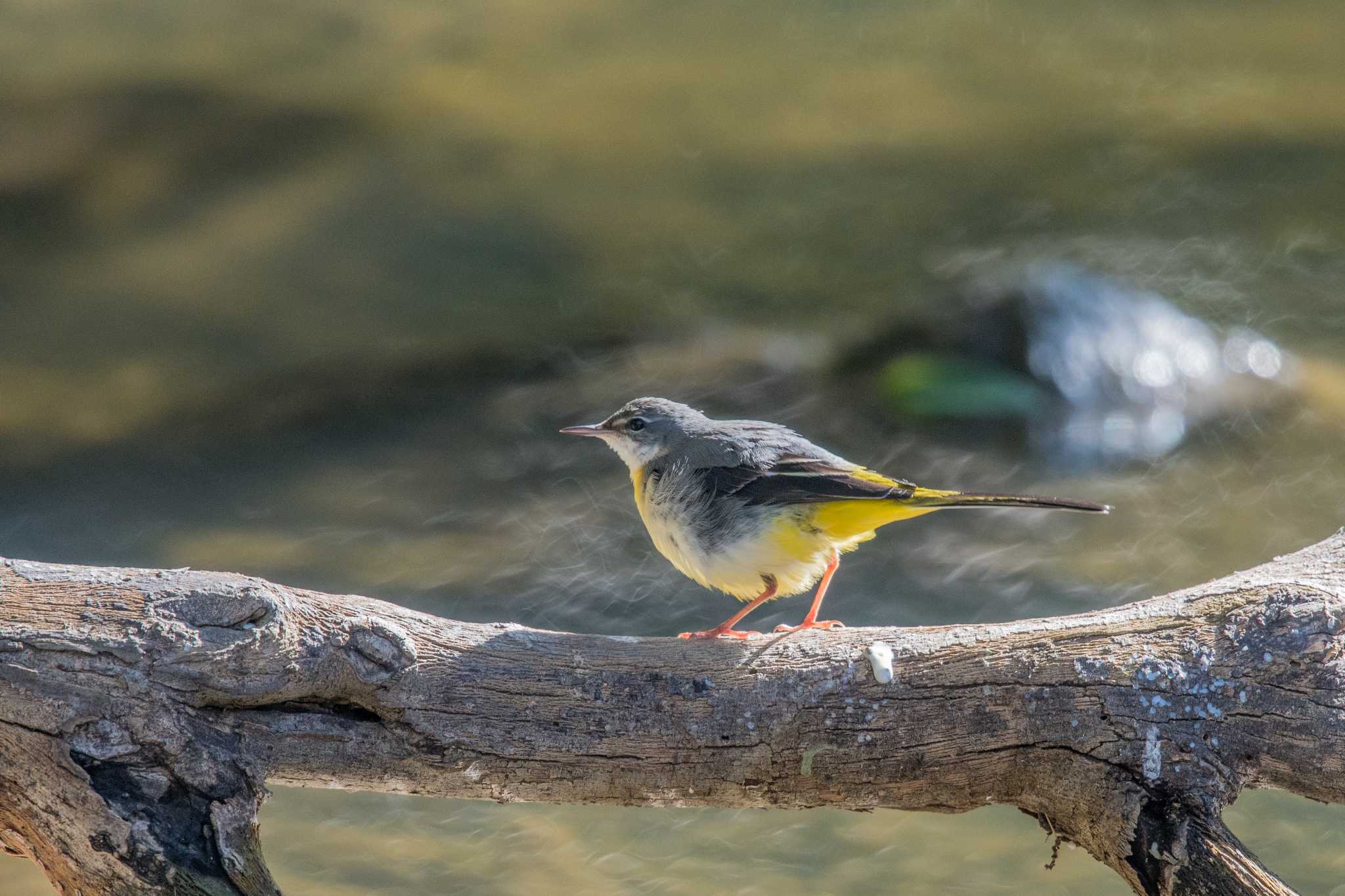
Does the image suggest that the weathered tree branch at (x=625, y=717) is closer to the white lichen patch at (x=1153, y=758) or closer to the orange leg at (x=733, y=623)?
the white lichen patch at (x=1153, y=758)

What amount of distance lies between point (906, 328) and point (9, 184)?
7.77 metres

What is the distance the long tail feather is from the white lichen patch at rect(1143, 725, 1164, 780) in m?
0.61

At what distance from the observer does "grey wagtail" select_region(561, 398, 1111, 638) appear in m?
4.08

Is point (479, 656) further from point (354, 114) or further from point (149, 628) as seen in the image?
point (354, 114)

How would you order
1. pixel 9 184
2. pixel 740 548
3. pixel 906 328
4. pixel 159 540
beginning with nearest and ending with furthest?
pixel 740 548, pixel 159 540, pixel 906 328, pixel 9 184

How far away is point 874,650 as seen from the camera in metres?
3.49

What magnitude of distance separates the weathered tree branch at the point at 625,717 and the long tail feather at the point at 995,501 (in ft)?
1.05

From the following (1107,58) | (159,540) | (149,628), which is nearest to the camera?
(149,628)

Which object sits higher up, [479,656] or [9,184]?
[9,184]

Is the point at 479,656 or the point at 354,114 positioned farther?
the point at 354,114

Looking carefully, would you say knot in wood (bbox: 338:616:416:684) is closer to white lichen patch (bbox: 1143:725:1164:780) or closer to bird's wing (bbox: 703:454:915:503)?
bird's wing (bbox: 703:454:915:503)

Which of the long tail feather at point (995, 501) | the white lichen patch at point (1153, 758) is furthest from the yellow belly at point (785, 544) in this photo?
the white lichen patch at point (1153, 758)

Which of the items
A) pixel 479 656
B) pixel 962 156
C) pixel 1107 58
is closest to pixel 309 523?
pixel 479 656

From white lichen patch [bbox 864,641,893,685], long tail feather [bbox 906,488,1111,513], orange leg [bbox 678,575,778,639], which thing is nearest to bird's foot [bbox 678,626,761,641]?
orange leg [bbox 678,575,778,639]
